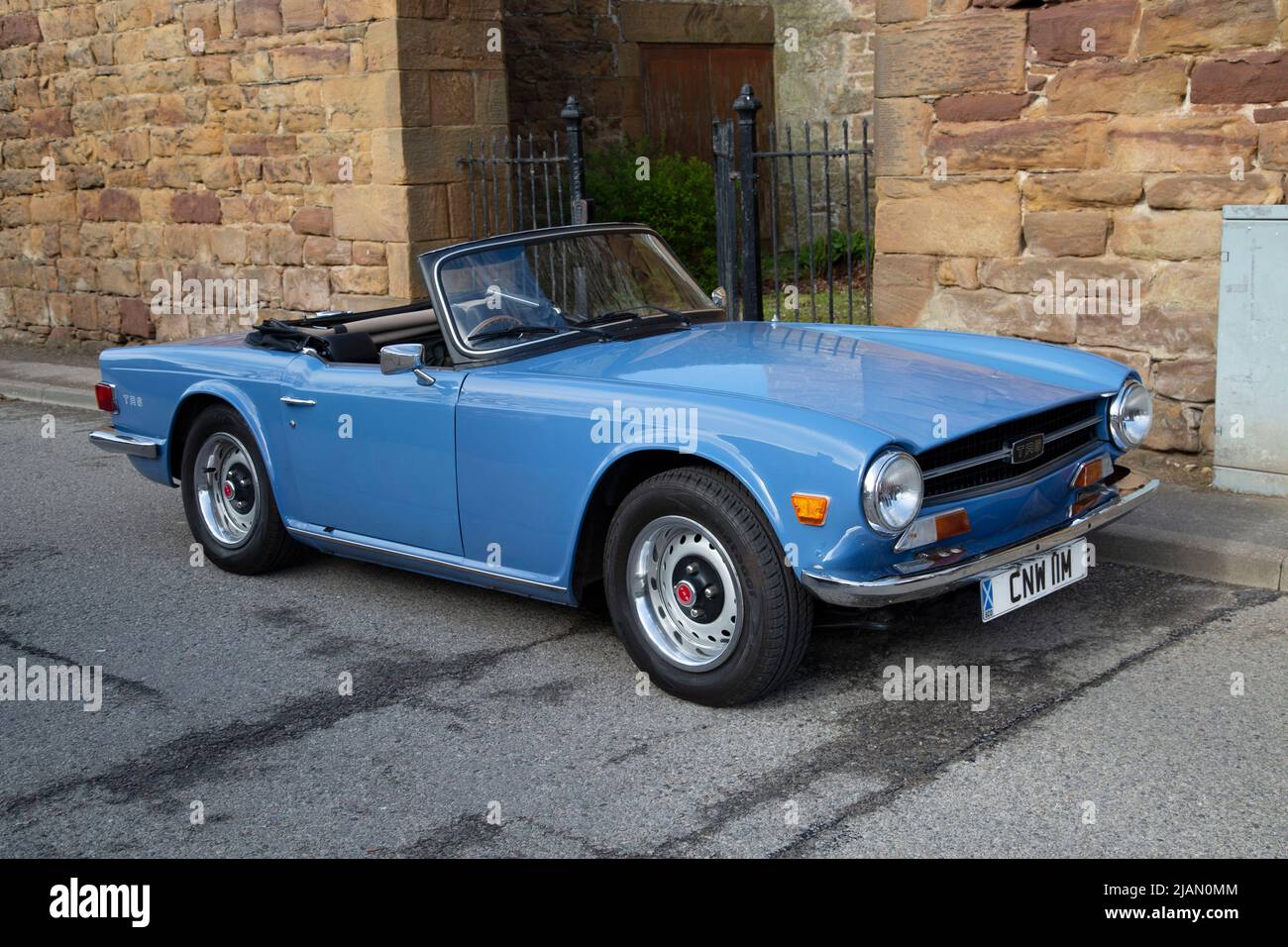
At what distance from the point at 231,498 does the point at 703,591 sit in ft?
8.35

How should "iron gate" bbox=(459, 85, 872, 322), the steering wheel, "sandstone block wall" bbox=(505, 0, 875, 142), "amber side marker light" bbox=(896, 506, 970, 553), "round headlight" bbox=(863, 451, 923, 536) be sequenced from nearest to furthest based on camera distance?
1. "round headlight" bbox=(863, 451, 923, 536)
2. "amber side marker light" bbox=(896, 506, 970, 553)
3. the steering wheel
4. "iron gate" bbox=(459, 85, 872, 322)
5. "sandstone block wall" bbox=(505, 0, 875, 142)

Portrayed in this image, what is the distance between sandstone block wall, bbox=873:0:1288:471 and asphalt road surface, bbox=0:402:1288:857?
67.9 inches

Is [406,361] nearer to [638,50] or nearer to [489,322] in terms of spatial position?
[489,322]

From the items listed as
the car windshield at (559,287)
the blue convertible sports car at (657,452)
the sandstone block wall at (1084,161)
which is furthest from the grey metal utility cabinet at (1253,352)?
the car windshield at (559,287)

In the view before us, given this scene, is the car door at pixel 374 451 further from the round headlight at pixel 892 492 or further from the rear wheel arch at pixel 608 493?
the round headlight at pixel 892 492

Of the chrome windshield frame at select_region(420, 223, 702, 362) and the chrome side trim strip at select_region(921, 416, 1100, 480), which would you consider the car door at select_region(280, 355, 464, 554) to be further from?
the chrome side trim strip at select_region(921, 416, 1100, 480)

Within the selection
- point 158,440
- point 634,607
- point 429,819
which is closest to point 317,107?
point 158,440

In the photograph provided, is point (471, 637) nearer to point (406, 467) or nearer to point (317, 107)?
point (406, 467)

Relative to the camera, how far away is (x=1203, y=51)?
6203 mm

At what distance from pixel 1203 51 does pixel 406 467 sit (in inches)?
157

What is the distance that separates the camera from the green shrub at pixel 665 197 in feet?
39.8

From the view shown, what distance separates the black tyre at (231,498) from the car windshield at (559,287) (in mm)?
1224

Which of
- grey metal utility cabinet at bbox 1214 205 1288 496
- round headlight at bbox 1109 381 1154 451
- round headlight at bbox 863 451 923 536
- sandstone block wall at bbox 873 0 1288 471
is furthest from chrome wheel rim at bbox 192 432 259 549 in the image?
grey metal utility cabinet at bbox 1214 205 1288 496

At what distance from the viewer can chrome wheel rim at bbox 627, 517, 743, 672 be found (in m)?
4.10
